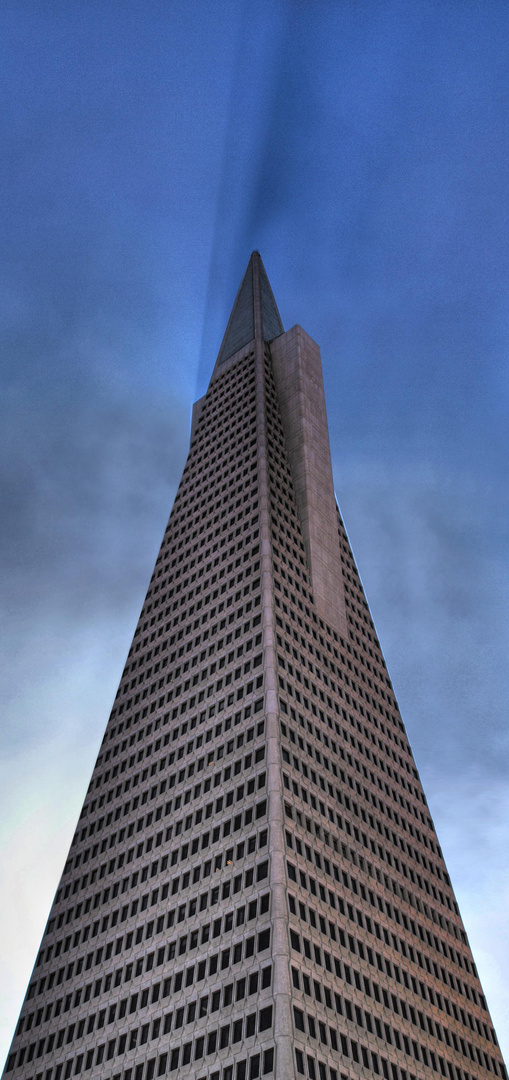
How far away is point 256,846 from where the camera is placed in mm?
71312

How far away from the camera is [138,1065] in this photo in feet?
224

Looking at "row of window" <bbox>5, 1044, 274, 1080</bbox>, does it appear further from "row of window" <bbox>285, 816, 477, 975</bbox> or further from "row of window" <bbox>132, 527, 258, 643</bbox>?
"row of window" <bbox>132, 527, 258, 643</bbox>

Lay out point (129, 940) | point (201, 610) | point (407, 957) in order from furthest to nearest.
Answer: point (201, 610) → point (407, 957) → point (129, 940)

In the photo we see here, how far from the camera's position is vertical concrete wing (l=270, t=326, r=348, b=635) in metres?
104

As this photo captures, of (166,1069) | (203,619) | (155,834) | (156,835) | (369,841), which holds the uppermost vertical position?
(203,619)

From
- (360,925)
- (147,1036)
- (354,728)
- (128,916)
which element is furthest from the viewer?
(354,728)

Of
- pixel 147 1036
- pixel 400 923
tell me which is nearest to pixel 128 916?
pixel 147 1036

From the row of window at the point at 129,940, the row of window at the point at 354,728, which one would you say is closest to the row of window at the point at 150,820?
the row of window at the point at 129,940

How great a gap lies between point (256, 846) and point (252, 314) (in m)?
82.9

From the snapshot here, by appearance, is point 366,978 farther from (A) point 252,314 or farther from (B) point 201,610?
(A) point 252,314

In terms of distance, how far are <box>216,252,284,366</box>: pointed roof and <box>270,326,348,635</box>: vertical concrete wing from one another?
5749mm

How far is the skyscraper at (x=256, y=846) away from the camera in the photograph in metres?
66.4

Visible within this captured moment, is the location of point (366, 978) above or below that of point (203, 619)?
below

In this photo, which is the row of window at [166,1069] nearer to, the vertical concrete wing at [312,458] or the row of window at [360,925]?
the row of window at [360,925]
